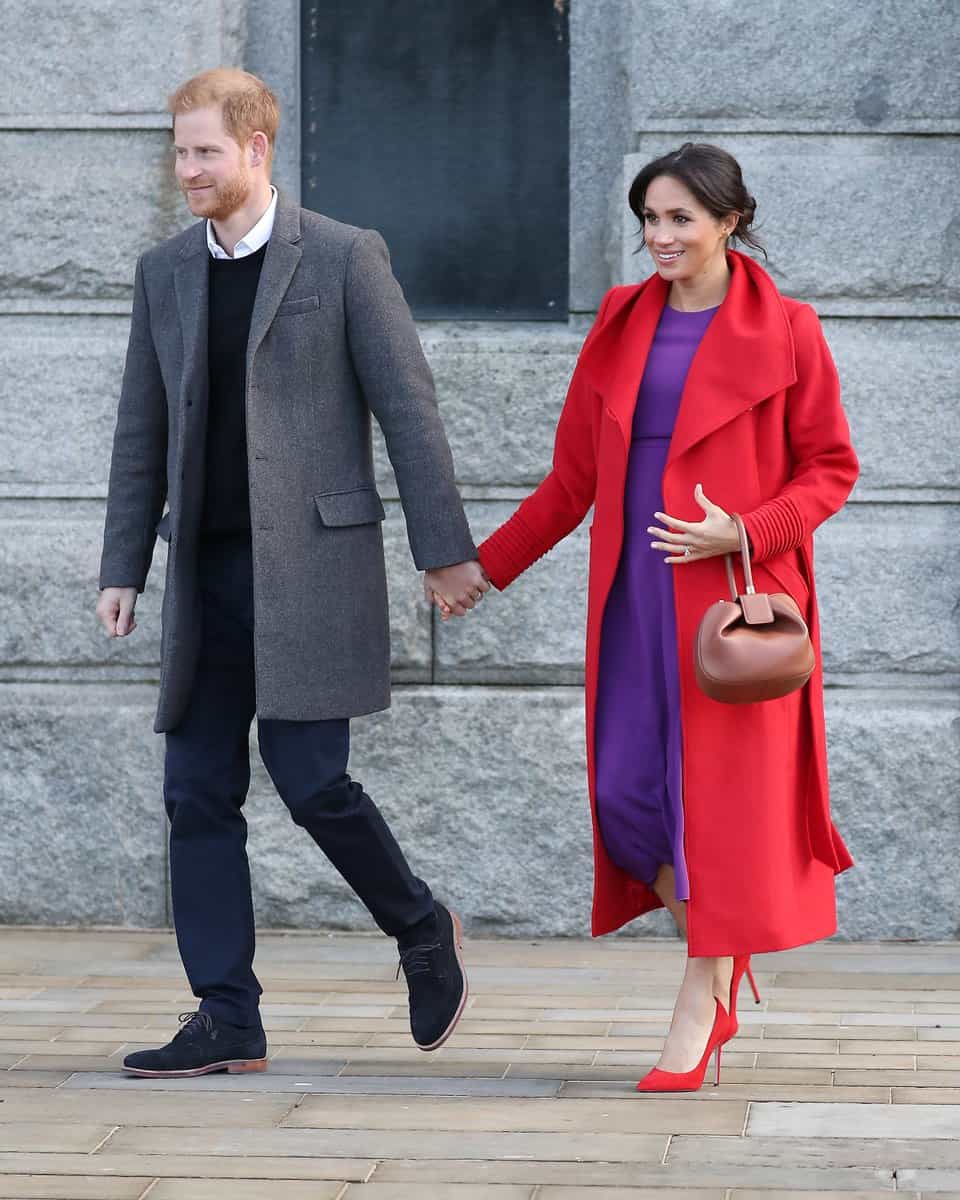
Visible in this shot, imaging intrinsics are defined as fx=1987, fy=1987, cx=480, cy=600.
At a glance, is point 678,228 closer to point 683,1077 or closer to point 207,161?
point 207,161

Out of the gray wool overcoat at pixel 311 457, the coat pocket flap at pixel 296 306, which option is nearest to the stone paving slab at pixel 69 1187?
the gray wool overcoat at pixel 311 457

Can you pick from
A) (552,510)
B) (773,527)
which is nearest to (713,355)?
(773,527)

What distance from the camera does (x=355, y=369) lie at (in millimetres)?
3928

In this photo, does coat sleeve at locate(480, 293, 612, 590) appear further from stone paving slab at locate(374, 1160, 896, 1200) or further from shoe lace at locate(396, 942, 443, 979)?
stone paving slab at locate(374, 1160, 896, 1200)

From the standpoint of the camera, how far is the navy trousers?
3.88 metres

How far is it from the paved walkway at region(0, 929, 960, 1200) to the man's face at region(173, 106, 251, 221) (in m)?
1.69

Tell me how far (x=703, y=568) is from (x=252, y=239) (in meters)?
1.11

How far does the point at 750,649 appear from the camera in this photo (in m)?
3.42

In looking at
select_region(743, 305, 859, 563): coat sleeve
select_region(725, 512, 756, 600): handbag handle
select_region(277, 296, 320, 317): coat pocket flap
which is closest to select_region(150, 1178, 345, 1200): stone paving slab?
select_region(725, 512, 756, 600): handbag handle

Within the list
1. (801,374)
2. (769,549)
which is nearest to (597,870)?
(769,549)

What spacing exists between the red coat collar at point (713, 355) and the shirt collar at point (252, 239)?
0.68 m

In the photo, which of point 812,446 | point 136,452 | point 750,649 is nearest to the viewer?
point 750,649

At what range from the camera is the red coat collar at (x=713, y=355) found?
3.60 m

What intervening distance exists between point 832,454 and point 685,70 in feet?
6.57
